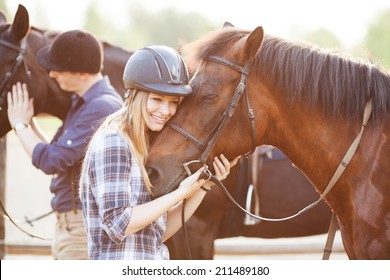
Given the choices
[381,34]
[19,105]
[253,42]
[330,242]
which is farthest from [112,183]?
[381,34]

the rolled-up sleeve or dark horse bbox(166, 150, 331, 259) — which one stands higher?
the rolled-up sleeve

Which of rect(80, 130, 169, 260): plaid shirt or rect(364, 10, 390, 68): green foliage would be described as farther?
rect(364, 10, 390, 68): green foliage

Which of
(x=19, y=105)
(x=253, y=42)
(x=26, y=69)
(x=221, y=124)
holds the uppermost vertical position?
(x=253, y=42)

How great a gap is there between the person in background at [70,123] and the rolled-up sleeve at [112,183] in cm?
101

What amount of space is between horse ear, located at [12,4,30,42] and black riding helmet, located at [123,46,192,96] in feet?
5.02

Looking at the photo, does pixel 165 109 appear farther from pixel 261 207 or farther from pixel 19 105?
pixel 261 207

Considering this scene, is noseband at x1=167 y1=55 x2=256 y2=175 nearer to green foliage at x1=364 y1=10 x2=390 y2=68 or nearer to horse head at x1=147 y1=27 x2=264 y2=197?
horse head at x1=147 y1=27 x2=264 y2=197

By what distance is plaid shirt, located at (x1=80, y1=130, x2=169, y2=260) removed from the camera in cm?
265

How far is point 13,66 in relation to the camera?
4.21m

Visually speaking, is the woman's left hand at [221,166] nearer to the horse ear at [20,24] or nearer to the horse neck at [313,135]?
the horse neck at [313,135]

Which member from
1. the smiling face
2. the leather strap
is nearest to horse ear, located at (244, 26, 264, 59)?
the smiling face

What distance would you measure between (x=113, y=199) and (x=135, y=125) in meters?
0.37
